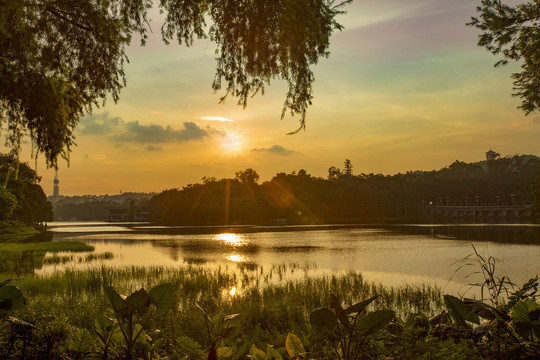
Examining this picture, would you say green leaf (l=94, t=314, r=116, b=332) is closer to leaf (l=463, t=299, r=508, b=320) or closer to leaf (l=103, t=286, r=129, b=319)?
leaf (l=103, t=286, r=129, b=319)

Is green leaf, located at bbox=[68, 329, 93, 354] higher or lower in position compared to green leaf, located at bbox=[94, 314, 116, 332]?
lower

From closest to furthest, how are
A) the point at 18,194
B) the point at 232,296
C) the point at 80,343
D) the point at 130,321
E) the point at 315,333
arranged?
1. the point at 130,321
2. the point at 80,343
3. the point at 315,333
4. the point at 232,296
5. the point at 18,194

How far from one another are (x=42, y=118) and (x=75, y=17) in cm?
217

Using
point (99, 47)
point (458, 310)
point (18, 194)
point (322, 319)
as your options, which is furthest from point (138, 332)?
point (18, 194)

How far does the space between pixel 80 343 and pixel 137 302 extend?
0.93m

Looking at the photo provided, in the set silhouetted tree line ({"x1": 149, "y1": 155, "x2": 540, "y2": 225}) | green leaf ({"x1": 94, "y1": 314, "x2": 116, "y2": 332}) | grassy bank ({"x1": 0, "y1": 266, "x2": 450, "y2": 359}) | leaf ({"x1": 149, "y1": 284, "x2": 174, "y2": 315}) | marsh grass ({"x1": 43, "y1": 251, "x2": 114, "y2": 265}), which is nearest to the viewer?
leaf ({"x1": 149, "y1": 284, "x2": 174, "y2": 315})

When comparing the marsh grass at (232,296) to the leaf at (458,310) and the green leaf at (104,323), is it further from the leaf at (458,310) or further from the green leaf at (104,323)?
the leaf at (458,310)

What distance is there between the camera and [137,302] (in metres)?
3.30

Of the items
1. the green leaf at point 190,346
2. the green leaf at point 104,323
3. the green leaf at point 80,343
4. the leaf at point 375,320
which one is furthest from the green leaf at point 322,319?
the green leaf at point 80,343

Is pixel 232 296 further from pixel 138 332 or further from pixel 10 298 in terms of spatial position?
pixel 10 298

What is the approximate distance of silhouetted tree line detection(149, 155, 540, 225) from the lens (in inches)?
Result: 5684

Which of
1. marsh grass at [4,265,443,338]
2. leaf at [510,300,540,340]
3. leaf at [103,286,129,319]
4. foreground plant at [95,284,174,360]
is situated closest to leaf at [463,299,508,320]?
leaf at [510,300,540,340]

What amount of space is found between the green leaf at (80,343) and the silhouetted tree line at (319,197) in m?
133

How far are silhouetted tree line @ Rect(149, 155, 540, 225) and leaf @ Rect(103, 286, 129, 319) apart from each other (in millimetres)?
133400
